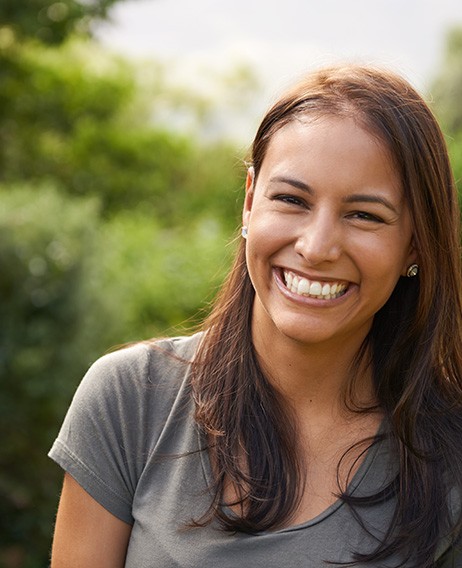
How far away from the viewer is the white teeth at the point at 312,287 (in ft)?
6.53

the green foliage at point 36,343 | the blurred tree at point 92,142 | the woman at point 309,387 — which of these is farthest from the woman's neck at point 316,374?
the blurred tree at point 92,142

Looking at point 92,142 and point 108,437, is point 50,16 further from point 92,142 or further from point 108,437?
point 108,437

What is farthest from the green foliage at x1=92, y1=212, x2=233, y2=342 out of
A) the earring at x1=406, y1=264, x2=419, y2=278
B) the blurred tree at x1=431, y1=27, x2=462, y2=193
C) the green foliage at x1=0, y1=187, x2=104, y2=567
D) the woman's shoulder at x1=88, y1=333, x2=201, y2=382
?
the blurred tree at x1=431, y1=27, x2=462, y2=193

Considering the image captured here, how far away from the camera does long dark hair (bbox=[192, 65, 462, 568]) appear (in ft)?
6.61

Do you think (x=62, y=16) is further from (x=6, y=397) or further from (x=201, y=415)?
(x=201, y=415)

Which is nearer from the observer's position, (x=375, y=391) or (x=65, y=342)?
(x=375, y=391)

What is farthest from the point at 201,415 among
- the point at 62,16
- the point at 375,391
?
the point at 62,16

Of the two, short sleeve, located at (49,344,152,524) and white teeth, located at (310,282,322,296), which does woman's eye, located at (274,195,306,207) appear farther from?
short sleeve, located at (49,344,152,524)

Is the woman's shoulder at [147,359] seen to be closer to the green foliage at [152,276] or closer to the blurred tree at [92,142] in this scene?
the green foliage at [152,276]

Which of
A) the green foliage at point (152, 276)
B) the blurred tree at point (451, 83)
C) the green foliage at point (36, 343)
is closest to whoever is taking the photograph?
the green foliage at point (36, 343)

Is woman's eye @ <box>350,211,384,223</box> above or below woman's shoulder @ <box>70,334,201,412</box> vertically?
above

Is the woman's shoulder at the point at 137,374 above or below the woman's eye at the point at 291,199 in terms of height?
below

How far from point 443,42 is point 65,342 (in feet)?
46.1

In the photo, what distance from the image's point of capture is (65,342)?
4672 millimetres
